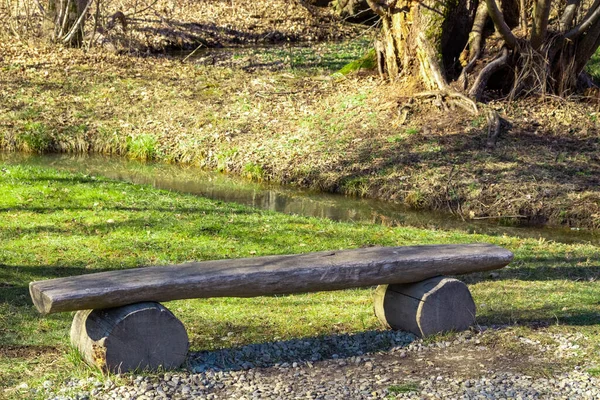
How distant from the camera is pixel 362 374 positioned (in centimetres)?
623

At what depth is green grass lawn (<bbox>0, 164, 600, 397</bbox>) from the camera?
7031 millimetres

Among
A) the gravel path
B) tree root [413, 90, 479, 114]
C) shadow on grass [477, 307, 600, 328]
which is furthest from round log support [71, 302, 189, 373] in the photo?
tree root [413, 90, 479, 114]

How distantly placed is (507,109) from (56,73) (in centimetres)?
1052

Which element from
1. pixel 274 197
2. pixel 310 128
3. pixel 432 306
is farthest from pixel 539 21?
pixel 432 306

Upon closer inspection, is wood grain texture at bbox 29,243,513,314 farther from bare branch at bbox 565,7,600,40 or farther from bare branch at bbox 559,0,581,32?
bare branch at bbox 559,0,581,32

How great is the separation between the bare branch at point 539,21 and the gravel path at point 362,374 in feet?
35.2

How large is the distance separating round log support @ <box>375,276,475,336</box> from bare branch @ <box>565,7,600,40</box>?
11850mm

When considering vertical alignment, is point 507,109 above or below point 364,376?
above

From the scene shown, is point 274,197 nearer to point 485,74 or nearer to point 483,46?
point 485,74

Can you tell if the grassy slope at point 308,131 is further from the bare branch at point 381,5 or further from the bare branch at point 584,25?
the bare branch at point 381,5

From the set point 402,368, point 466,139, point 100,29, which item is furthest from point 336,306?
point 100,29

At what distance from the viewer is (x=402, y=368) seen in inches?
252

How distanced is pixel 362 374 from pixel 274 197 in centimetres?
905

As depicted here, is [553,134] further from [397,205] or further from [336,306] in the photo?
[336,306]
